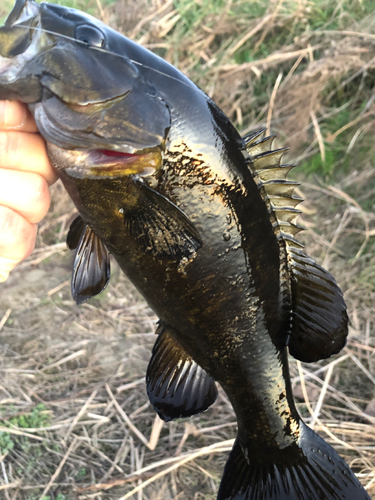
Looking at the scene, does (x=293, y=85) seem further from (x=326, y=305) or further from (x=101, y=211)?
(x=101, y=211)

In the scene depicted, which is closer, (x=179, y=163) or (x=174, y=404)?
(x=179, y=163)

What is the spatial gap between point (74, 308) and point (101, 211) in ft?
6.04

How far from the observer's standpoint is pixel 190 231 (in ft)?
3.12

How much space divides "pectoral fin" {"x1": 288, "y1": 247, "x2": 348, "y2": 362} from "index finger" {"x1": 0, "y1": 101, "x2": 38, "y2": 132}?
87cm

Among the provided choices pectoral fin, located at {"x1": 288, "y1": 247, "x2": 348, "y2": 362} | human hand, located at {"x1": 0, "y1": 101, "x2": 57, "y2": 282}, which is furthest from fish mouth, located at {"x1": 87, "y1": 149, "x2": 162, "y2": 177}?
pectoral fin, located at {"x1": 288, "y1": 247, "x2": 348, "y2": 362}

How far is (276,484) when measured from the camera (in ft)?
4.16

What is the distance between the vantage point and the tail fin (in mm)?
1224

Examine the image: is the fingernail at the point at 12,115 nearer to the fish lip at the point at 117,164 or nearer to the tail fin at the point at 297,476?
the fish lip at the point at 117,164

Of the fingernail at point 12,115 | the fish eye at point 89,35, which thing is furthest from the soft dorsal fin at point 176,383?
the fish eye at point 89,35

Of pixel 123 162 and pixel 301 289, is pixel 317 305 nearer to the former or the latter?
pixel 301 289

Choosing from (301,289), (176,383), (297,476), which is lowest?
(297,476)

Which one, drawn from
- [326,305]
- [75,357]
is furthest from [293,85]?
[75,357]

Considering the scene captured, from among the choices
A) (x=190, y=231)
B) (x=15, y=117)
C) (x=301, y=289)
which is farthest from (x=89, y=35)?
(x=301, y=289)

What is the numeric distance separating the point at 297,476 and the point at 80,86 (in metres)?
1.45
